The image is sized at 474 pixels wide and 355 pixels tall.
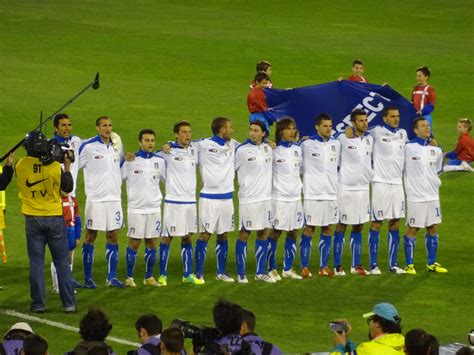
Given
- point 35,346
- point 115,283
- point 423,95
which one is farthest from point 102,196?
point 423,95

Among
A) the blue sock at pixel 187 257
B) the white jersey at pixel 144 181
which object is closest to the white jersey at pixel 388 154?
the blue sock at pixel 187 257

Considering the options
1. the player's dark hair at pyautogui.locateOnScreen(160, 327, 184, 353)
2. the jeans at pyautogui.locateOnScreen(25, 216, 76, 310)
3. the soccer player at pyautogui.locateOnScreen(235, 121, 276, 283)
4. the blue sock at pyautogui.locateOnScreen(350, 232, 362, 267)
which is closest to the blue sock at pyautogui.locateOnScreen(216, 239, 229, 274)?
the soccer player at pyautogui.locateOnScreen(235, 121, 276, 283)

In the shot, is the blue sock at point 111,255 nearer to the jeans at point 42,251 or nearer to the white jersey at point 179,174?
the white jersey at point 179,174

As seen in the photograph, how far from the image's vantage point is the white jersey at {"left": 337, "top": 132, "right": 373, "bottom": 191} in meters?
22.0

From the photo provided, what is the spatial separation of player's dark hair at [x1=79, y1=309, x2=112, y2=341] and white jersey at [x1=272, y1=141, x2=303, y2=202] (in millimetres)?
8444

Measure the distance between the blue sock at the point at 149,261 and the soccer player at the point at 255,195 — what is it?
46.0 inches

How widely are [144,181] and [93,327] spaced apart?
770 cm

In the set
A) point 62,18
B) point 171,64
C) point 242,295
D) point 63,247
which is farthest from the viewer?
point 62,18

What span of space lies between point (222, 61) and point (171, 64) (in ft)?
4.66

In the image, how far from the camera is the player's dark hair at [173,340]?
12.7m

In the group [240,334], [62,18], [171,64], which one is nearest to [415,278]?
[240,334]

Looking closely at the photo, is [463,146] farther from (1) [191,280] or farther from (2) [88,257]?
(2) [88,257]

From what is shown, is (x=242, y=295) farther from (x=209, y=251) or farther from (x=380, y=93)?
(x=380, y=93)

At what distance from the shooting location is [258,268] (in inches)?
851
